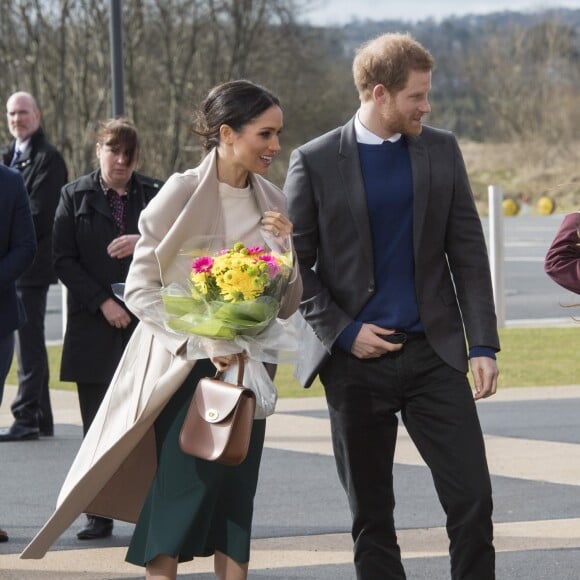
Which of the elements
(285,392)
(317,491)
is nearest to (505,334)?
(285,392)

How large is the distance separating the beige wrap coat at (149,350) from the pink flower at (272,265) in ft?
0.40

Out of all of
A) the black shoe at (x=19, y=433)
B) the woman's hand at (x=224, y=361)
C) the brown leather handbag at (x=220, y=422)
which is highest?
the woman's hand at (x=224, y=361)

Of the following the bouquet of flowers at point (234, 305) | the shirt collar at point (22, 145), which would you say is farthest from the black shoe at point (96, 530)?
the shirt collar at point (22, 145)

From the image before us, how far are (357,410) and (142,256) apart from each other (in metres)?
0.84

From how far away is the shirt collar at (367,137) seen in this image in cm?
494

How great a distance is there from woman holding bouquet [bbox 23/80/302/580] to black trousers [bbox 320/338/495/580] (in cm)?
29

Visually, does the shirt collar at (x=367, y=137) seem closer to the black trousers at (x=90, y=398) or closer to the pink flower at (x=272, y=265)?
the pink flower at (x=272, y=265)

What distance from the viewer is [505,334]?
16.0 metres

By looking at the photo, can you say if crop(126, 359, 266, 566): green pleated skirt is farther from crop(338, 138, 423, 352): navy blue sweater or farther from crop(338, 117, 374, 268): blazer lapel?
crop(338, 117, 374, 268): blazer lapel

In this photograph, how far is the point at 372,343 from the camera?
4797mm

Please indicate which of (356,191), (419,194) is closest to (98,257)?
(356,191)

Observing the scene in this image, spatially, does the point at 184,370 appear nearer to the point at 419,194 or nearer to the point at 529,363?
the point at 419,194

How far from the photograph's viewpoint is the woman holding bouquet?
4.77 metres

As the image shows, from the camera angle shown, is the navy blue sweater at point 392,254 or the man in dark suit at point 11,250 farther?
the man in dark suit at point 11,250
